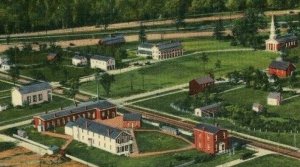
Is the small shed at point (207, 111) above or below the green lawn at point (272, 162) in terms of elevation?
above

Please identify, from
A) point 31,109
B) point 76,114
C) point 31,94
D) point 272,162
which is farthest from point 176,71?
point 272,162

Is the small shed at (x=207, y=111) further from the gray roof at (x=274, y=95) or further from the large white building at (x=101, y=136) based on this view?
the large white building at (x=101, y=136)

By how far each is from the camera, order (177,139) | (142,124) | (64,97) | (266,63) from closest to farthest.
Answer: (177,139) < (142,124) < (64,97) < (266,63)

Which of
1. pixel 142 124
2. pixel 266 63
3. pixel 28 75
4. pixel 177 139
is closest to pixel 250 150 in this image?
pixel 177 139

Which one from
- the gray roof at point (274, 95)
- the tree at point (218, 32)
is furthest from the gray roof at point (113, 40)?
the gray roof at point (274, 95)

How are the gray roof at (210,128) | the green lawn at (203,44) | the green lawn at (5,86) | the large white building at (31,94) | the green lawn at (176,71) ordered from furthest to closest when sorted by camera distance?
1. the green lawn at (203,44)
2. the green lawn at (5,86)
3. the green lawn at (176,71)
4. the large white building at (31,94)
5. the gray roof at (210,128)

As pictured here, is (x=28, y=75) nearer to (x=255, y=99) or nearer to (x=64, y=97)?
(x=64, y=97)
